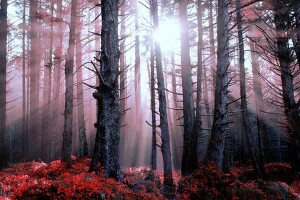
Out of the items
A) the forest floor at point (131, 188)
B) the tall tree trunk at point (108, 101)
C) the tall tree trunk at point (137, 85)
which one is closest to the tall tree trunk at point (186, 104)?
the forest floor at point (131, 188)

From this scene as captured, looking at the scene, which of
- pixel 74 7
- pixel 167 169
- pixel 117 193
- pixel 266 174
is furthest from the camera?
pixel 266 174

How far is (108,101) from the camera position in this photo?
816cm

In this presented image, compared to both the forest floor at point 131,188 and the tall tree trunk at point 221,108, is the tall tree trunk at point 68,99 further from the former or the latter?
the tall tree trunk at point 221,108

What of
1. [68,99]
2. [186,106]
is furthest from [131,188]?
[68,99]

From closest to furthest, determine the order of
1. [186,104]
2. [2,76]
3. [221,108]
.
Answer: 1. [221,108]
2. [186,104]
3. [2,76]

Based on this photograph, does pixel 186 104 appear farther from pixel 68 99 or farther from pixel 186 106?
pixel 68 99

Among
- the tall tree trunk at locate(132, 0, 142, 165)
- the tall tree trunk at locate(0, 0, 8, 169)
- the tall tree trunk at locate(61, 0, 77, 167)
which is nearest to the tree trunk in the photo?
the tall tree trunk at locate(61, 0, 77, 167)

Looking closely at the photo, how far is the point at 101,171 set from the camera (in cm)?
785

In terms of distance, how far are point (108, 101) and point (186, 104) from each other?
408cm

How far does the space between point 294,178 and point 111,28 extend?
35.6ft

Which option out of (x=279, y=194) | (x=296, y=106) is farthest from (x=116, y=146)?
(x=296, y=106)

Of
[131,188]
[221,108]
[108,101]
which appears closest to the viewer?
[108,101]

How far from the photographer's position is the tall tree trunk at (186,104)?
35.2 feet

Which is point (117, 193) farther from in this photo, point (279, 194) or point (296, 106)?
point (279, 194)
